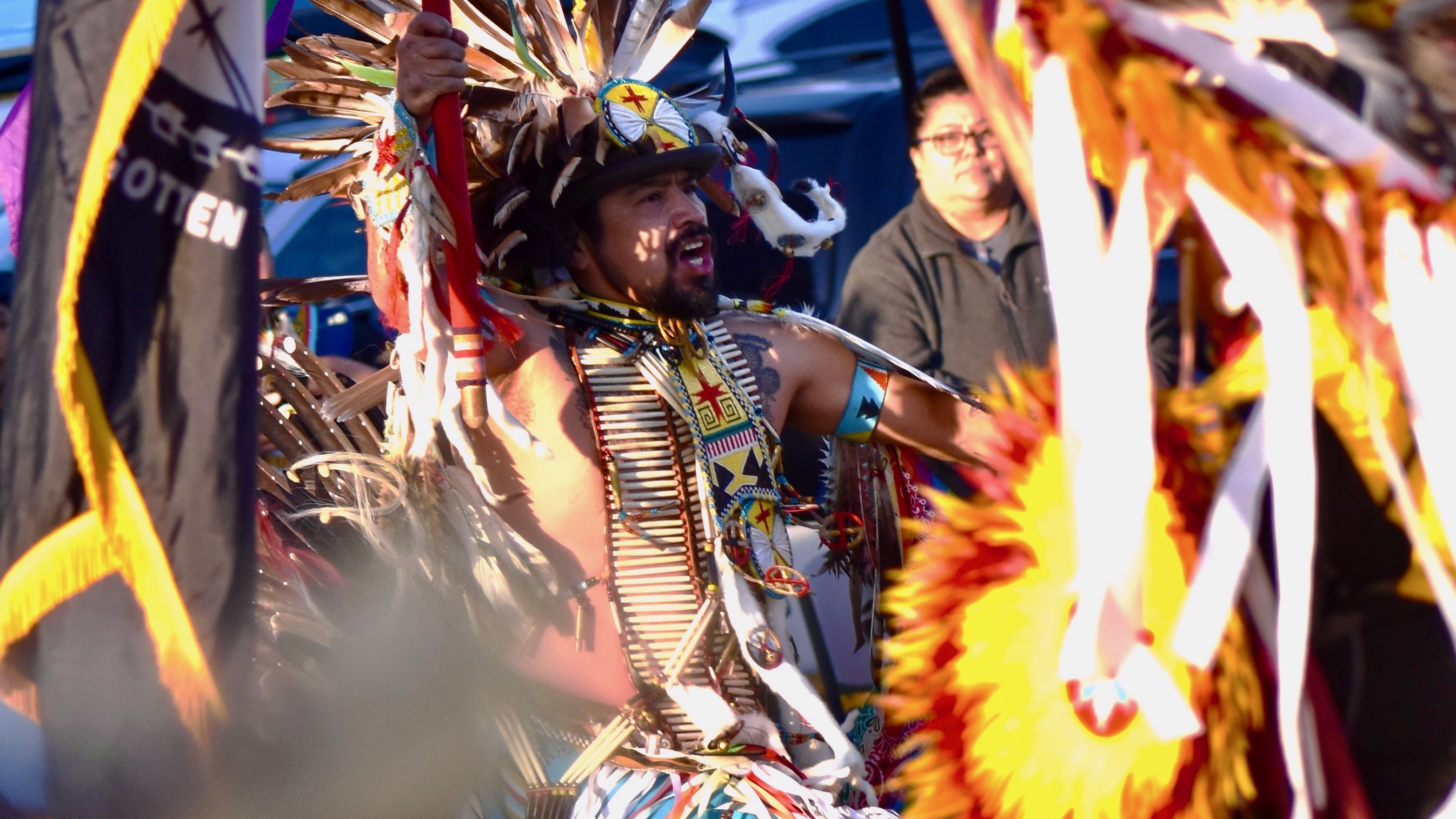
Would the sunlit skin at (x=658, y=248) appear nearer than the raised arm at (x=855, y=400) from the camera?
Yes

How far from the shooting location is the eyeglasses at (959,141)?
12.9 ft

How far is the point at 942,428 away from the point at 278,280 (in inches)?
54.5

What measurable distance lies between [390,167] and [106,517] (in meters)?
1.08

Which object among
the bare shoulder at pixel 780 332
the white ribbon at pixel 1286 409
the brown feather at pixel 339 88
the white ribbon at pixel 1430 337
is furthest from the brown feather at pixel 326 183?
the white ribbon at pixel 1430 337

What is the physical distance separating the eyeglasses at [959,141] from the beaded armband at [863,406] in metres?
1.11

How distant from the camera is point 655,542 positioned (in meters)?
2.78

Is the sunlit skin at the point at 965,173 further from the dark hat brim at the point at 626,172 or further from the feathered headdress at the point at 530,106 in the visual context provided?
the dark hat brim at the point at 626,172

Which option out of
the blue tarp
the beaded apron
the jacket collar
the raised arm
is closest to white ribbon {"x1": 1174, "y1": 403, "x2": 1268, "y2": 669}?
the blue tarp

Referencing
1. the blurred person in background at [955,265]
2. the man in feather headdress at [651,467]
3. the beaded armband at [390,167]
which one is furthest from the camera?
the blurred person in background at [955,265]

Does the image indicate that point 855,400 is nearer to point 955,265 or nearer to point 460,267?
point 460,267

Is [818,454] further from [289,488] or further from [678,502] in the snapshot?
[289,488]

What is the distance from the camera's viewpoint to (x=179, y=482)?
59.1 inches

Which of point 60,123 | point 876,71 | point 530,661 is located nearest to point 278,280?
point 530,661

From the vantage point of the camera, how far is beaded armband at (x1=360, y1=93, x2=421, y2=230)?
2434 mm
